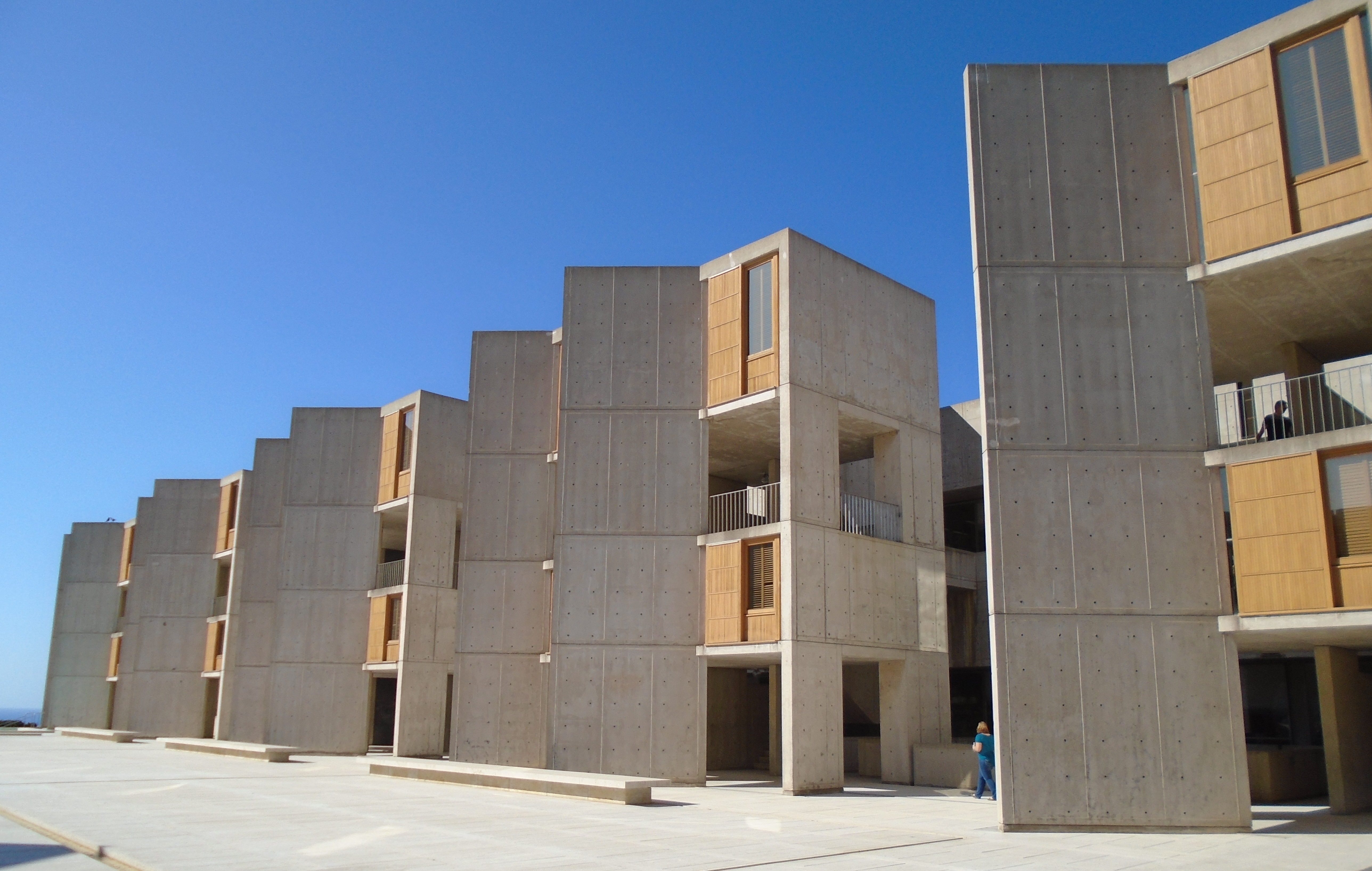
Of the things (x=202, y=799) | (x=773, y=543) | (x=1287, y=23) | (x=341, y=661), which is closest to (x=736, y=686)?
(x=773, y=543)

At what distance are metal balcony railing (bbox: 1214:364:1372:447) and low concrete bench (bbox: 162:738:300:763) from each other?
2574 centimetres

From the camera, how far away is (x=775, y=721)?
2948 centimetres

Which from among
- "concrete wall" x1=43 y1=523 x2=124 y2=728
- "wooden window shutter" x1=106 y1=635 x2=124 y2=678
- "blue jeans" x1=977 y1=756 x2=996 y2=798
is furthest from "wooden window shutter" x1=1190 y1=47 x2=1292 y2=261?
"concrete wall" x1=43 y1=523 x2=124 y2=728

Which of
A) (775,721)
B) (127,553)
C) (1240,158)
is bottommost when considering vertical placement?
(775,721)

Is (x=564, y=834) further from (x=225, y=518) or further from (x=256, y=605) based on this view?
(x=225, y=518)

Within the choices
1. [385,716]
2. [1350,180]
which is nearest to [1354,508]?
[1350,180]

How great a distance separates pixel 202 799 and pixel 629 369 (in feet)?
44.7

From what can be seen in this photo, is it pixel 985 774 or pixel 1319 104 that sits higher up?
pixel 1319 104

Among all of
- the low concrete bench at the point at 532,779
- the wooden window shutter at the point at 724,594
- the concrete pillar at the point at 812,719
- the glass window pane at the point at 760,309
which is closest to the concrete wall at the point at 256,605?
the low concrete bench at the point at 532,779

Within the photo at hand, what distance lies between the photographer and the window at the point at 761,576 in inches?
946

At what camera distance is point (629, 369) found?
26828 mm

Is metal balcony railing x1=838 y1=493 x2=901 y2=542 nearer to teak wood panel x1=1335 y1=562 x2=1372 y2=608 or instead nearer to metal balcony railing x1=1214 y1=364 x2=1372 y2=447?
metal balcony railing x1=1214 y1=364 x2=1372 y2=447

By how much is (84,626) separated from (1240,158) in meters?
59.2

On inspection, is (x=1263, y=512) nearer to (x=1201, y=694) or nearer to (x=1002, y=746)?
(x=1201, y=694)
